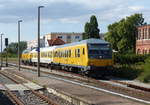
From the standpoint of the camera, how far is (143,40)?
291 ft

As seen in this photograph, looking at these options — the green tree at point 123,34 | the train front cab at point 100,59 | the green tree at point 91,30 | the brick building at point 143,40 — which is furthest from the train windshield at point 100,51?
the green tree at point 91,30

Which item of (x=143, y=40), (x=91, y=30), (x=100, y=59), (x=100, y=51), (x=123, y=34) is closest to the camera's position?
(x=100, y=59)

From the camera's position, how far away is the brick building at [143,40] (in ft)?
281

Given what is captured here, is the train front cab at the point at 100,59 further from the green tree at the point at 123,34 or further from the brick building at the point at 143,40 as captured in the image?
the green tree at the point at 123,34

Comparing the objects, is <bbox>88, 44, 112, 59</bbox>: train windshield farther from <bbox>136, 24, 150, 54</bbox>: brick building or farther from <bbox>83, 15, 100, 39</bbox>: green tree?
<bbox>83, 15, 100, 39</bbox>: green tree

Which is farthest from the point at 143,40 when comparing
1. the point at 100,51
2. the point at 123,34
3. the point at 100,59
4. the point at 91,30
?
the point at 100,59

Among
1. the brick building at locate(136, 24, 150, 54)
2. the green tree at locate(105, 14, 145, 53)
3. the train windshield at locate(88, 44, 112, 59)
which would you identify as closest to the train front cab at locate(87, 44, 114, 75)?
the train windshield at locate(88, 44, 112, 59)

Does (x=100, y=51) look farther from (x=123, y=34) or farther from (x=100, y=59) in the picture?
(x=123, y=34)

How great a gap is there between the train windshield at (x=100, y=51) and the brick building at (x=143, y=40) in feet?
→ 171

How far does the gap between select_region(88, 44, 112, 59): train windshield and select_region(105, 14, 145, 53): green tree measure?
6663cm

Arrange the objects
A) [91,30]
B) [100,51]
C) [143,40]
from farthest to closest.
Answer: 1. [91,30]
2. [143,40]
3. [100,51]

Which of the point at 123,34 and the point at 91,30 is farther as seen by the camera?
the point at 91,30

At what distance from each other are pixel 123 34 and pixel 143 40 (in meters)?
15.0

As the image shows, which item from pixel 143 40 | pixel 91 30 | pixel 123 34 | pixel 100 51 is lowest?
pixel 100 51
